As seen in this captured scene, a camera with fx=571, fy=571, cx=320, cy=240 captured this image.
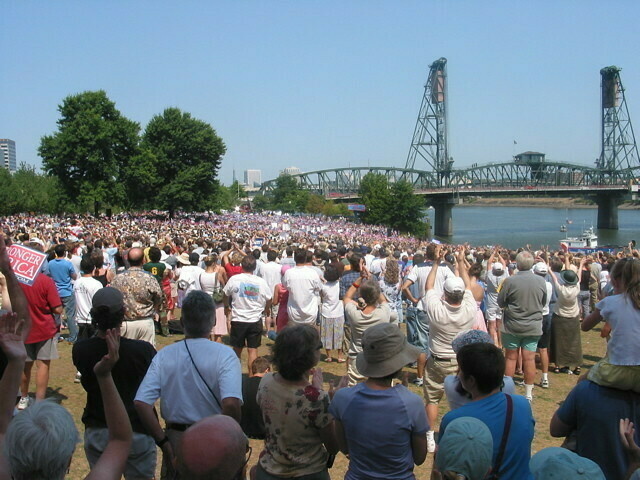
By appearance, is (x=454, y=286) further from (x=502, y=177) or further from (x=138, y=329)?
(x=502, y=177)

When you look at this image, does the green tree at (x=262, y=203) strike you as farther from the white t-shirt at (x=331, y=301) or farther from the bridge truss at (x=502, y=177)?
the white t-shirt at (x=331, y=301)

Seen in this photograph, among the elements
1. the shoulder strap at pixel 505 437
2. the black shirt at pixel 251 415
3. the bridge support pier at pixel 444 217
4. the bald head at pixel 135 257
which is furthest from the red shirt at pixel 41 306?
the bridge support pier at pixel 444 217

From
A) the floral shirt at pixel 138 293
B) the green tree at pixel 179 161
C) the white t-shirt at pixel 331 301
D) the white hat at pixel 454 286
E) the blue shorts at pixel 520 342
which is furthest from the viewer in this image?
the green tree at pixel 179 161

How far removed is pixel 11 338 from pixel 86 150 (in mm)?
47191

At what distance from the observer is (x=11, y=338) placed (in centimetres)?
243

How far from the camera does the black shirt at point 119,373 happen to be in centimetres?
354

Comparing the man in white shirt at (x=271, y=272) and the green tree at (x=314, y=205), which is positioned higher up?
the green tree at (x=314, y=205)

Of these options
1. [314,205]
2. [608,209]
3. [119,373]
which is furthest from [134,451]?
[608,209]

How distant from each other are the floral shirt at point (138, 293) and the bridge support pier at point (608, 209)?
104799 millimetres

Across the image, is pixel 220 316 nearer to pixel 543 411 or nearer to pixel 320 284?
pixel 320 284

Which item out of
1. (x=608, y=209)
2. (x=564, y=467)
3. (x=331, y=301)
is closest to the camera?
(x=564, y=467)

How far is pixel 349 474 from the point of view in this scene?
310cm

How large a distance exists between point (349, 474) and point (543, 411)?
13.2 feet

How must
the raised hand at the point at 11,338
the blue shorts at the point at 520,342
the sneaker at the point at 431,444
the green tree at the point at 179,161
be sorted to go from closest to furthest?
the raised hand at the point at 11,338 → the sneaker at the point at 431,444 → the blue shorts at the point at 520,342 → the green tree at the point at 179,161
